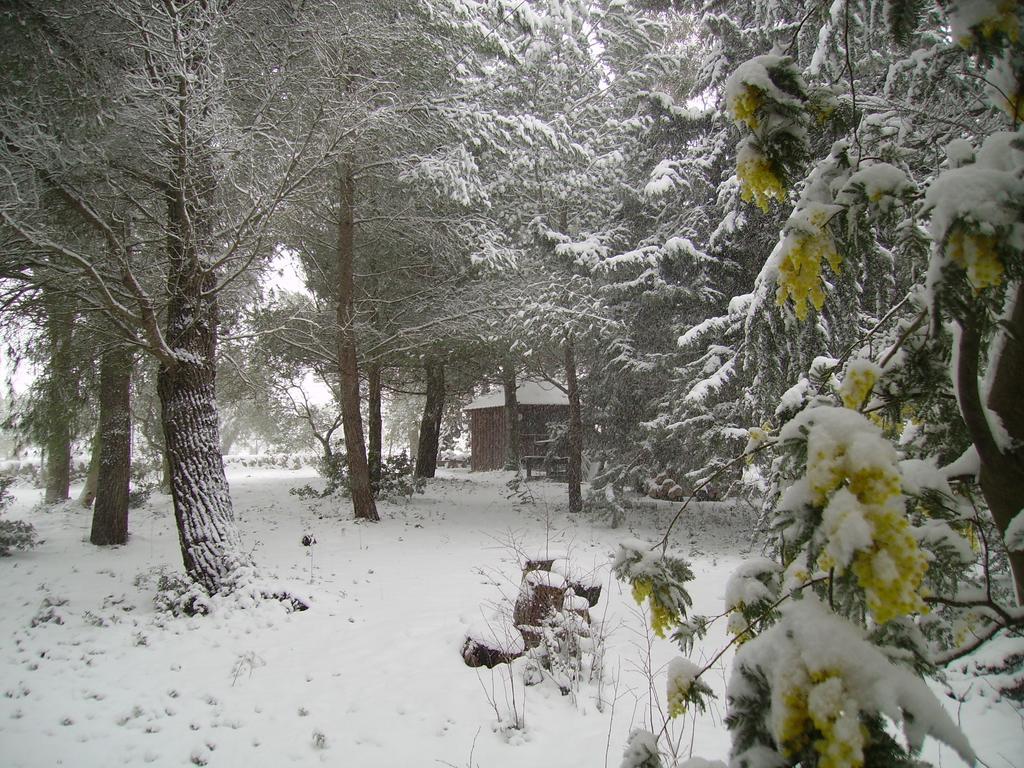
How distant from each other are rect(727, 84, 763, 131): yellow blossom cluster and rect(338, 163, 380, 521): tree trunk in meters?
8.54

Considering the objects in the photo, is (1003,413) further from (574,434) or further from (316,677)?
(574,434)

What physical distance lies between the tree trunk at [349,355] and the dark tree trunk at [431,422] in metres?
4.69

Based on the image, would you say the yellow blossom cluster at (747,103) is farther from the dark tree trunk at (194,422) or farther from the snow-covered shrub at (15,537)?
the snow-covered shrub at (15,537)

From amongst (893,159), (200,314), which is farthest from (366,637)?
(893,159)

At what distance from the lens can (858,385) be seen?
143 cm

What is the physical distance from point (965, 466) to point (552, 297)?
874cm

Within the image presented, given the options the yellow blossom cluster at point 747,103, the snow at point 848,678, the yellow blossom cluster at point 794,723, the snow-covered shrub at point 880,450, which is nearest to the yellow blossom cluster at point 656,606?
the snow-covered shrub at point 880,450

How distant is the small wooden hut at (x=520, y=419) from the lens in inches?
896

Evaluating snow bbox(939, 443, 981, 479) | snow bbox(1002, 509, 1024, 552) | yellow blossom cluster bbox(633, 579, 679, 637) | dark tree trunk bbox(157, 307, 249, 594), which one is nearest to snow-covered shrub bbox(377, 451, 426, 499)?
dark tree trunk bbox(157, 307, 249, 594)

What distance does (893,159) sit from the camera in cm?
220

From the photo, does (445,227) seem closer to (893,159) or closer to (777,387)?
(777,387)

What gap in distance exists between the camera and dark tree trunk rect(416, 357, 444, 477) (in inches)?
611

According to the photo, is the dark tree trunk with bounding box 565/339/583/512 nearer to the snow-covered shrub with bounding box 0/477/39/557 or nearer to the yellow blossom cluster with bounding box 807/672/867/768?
the snow-covered shrub with bounding box 0/477/39/557

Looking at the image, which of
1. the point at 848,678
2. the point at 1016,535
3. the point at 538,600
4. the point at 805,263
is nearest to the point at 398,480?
the point at 538,600
